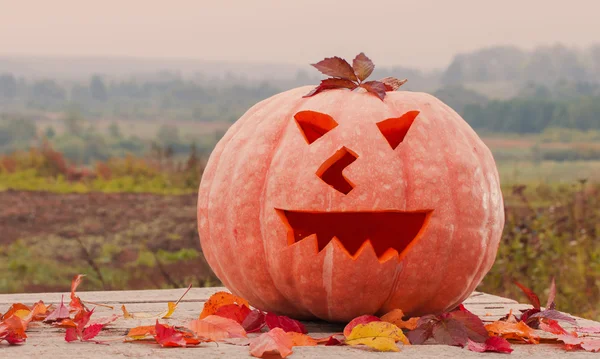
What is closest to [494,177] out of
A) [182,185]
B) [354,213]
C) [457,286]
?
[457,286]

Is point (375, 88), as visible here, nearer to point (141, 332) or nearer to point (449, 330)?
point (449, 330)

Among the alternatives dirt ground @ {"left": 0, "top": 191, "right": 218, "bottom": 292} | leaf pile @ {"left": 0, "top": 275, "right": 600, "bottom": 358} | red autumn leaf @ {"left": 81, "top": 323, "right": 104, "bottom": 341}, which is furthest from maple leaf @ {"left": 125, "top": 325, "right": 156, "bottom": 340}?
dirt ground @ {"left": 0, "top": 191, "right": 218, "bottom": 292}

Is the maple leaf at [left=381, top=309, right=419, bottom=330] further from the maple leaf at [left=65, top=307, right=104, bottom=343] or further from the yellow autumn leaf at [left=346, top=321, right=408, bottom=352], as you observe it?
the maple leaf at [left=65, top=307, right=104, bottom=343]

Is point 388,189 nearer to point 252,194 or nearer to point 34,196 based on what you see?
point 252,194

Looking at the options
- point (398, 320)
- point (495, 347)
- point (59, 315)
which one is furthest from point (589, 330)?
point (59, 315)

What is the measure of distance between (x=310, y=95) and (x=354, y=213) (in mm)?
491

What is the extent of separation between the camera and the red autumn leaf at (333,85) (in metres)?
2.78

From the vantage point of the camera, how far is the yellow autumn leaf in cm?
236

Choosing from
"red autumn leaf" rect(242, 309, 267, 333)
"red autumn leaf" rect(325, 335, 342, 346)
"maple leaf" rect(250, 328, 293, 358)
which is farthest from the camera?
"red autumn leaf" rect(242, 309, 267, 333)

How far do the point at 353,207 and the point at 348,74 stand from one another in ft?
1.87

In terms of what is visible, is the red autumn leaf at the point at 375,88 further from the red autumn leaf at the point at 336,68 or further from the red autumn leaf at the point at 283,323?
the red autumn leaf at the point at 283,323

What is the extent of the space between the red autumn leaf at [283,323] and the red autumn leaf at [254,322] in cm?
7

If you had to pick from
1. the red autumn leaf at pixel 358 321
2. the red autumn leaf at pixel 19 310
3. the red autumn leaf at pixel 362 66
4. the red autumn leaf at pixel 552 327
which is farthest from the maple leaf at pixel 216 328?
the red autumn leaf at pixel 552 327

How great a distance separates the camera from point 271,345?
7.36 ft
